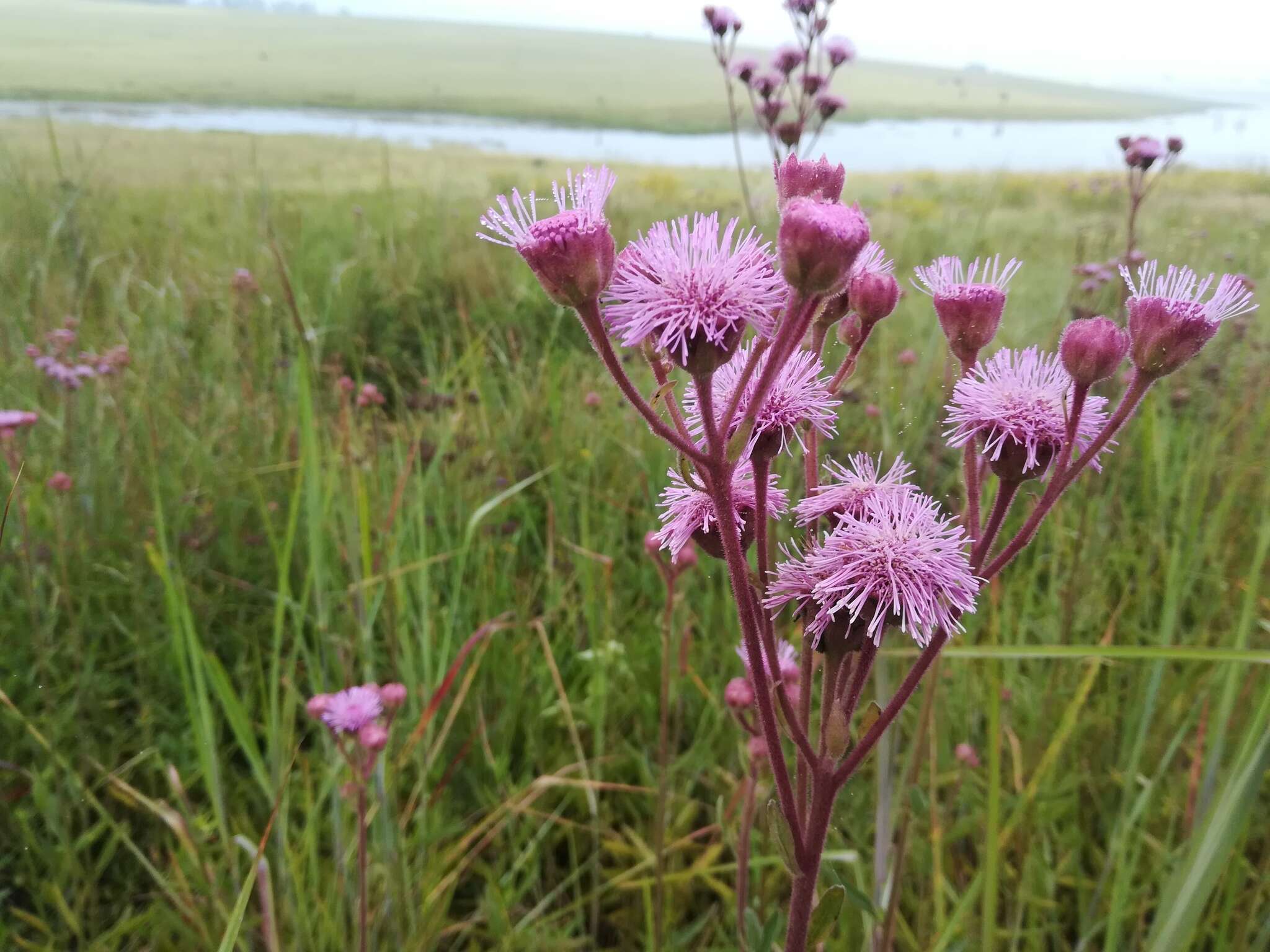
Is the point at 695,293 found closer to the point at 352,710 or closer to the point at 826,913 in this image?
the point at 826,913

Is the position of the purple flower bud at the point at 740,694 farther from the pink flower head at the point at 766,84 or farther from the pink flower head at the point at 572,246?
the pink flower head at the point at 766,84

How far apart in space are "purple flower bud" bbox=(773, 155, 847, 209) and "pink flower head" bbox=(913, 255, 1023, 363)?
0.37 feet

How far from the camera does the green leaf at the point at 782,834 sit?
68 cm

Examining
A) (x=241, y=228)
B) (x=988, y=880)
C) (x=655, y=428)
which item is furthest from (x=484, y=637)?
(x=241, y=228)

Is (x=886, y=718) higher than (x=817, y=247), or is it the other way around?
(x=817, y=247)

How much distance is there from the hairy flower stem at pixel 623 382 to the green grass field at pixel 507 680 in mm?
394

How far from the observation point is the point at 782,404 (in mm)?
710

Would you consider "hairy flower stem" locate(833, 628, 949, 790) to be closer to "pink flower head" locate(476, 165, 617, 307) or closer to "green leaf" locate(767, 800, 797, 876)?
"green leaf" locate(767, 800, 797, 876)

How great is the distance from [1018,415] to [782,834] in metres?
0.42

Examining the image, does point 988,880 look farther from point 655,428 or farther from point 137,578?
point 137,578

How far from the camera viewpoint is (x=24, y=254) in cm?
326

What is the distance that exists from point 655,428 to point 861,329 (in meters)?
0.31

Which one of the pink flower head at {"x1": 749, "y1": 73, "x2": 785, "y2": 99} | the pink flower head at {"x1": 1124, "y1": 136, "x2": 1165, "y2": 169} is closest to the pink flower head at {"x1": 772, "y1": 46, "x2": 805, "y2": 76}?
the pink flower head at {"x1": 749, "y1": 73, "x2": 785, "y2": 99}

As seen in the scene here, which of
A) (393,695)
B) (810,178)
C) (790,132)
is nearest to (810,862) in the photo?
(810,178)
